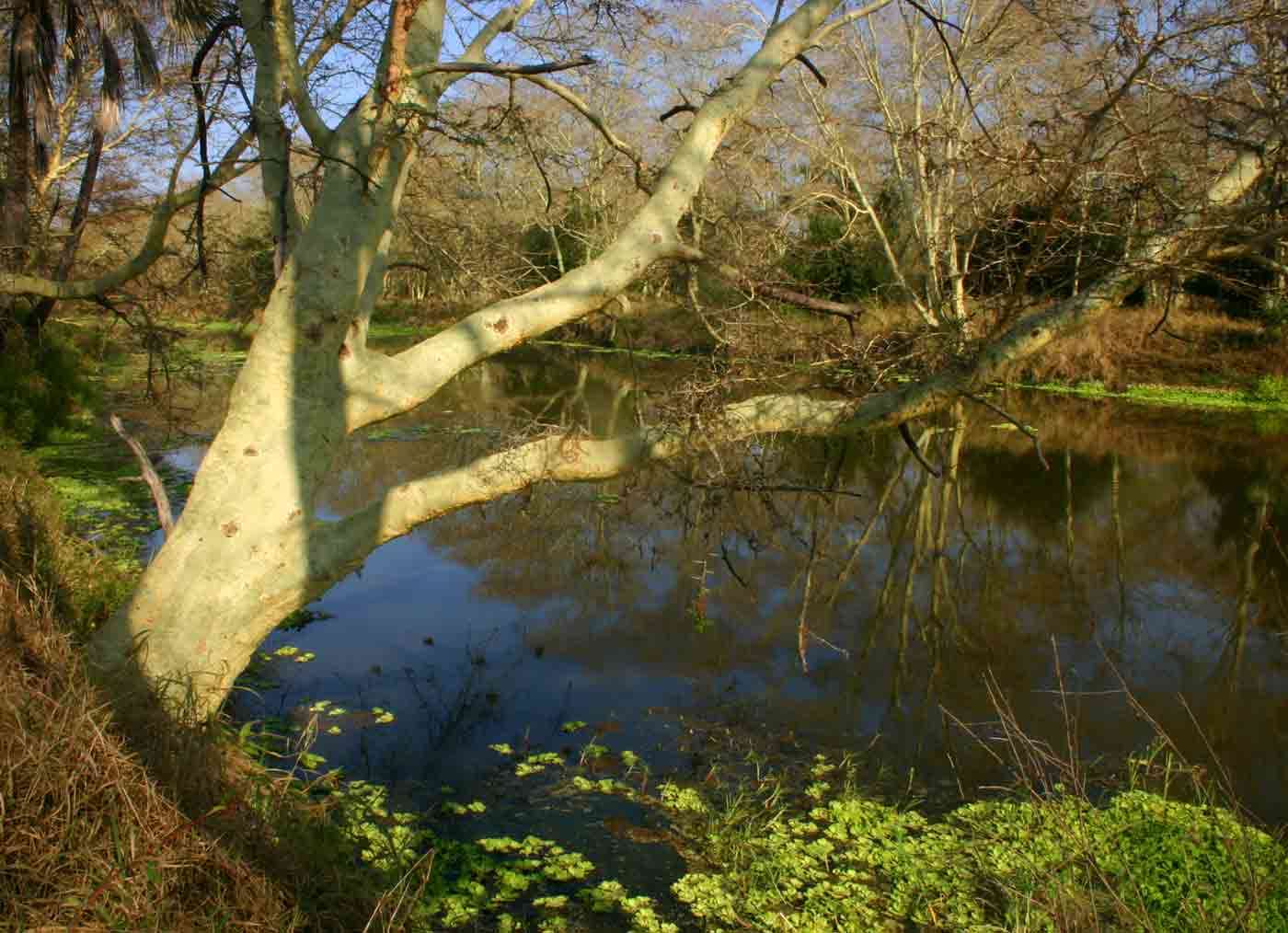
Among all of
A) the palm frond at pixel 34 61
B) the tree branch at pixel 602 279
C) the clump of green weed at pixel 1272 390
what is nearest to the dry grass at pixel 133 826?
the tree branch at pixel 602 279

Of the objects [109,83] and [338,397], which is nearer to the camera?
[338,397]

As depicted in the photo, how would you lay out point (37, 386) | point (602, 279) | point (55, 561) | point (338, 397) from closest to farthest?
point (338, 397) → point (602, 279) → point (55, 561) → point (37, 386)

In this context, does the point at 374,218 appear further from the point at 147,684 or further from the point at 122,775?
the point at 122,775

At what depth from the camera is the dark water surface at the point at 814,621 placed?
5.39 metres

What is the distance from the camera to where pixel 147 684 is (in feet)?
11.7

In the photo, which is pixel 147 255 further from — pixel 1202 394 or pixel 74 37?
pixel 1202 394

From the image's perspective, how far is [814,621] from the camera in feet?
24.1

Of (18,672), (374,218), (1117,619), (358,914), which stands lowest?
(1117,619)

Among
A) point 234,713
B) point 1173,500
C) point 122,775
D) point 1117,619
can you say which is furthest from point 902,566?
point 122,775

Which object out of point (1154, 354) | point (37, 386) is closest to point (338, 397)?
point (37, 386)

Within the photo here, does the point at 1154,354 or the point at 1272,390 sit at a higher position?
the point at 1154,354

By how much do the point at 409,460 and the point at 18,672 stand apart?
9.43 metres

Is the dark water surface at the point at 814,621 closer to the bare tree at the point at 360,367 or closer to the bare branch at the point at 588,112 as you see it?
the bare tree at the point at 360,367

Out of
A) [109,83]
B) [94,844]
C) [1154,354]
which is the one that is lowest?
[94,844]
